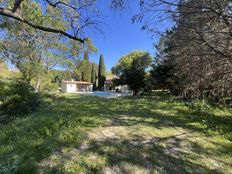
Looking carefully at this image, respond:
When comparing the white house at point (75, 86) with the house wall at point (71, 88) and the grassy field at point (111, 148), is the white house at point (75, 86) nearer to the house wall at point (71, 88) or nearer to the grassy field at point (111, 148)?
the house wall at point (71, 88)

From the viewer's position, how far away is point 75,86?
3825 cm

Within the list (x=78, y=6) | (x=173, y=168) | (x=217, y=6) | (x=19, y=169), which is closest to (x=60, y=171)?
(x=19, y=169)

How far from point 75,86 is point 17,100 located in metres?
31.9

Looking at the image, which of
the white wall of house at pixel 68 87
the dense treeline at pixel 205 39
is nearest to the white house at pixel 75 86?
the white wall of house at pixel 68 87

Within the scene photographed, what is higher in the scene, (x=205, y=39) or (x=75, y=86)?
(x=205, y=39)

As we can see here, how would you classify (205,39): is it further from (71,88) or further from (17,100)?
(71,88)

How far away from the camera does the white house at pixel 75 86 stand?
3631 centimetres

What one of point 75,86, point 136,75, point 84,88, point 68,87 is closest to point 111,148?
point 136,75

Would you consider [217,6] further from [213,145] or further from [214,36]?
[213,145]

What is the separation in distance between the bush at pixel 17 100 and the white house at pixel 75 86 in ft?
95.0

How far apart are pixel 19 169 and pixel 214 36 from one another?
11.8ft

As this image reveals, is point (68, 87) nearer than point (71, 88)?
Yes

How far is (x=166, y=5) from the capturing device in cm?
266

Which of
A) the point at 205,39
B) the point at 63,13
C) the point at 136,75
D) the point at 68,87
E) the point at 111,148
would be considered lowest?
the point at 111,148
